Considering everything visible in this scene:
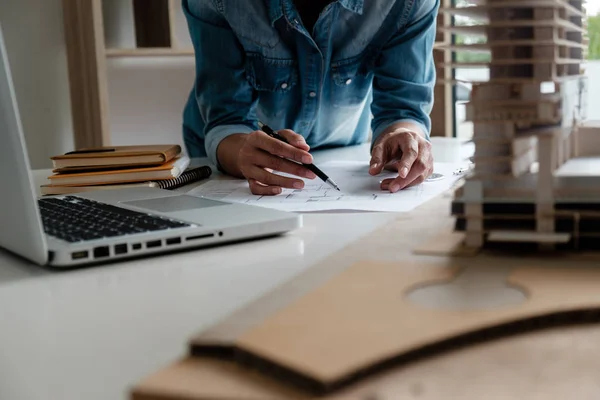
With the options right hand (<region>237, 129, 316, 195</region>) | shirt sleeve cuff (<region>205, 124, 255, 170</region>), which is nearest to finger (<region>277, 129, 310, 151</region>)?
right hand (<region>237, 129, 316, 195</region>)

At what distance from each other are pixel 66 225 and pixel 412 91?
0.91 metres

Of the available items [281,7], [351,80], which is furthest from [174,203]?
[351,80]

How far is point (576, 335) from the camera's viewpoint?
0.47m

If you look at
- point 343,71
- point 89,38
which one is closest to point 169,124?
point 89,38

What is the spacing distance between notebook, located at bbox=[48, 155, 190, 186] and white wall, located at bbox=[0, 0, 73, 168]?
5.76 ft

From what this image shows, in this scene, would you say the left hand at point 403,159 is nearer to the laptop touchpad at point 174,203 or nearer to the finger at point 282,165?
the finger at point 282,165

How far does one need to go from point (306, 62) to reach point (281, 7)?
0.14 metres

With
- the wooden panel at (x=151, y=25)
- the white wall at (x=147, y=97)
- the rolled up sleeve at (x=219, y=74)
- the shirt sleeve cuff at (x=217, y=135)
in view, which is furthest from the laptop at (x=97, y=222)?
the white wall at (x=147, y=97)

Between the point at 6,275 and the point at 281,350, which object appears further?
the point at 6,275

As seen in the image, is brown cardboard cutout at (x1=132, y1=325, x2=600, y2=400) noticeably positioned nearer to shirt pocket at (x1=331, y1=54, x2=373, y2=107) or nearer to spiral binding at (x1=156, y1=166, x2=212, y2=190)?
spiral binding at (x1=156, y1=166, x2=212, y2=190)

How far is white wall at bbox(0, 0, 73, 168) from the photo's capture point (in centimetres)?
273

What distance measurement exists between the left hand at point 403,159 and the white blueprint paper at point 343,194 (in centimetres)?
1

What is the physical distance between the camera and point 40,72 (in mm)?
2805

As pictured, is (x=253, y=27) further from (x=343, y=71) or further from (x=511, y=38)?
(x=511, y=38)
